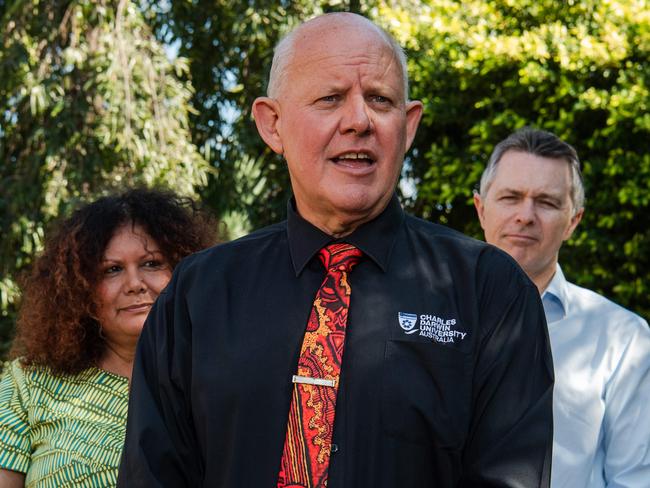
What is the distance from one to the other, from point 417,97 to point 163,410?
7.78 meters

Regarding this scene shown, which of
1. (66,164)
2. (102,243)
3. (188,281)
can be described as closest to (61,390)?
(102,243)

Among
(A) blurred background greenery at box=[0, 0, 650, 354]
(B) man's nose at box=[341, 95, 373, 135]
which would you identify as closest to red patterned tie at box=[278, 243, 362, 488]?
(B) man's nose at box=[341, 95, 373, 135]

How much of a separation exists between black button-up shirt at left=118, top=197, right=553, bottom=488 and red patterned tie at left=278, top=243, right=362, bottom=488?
0.02 meters

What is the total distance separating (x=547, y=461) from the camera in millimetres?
2262

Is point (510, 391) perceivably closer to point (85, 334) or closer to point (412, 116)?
point (412, 116)

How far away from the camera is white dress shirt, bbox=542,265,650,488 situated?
3.36 metres

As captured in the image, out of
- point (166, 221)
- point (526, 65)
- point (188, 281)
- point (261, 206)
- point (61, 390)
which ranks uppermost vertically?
point (526, 65)

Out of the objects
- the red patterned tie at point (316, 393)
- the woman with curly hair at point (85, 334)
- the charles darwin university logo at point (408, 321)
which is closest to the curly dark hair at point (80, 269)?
the woman with curly hair at point (85, 334)

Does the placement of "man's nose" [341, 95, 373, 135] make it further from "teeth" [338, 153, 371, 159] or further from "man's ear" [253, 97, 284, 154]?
"man's ear" [253, 97, 284, 154]

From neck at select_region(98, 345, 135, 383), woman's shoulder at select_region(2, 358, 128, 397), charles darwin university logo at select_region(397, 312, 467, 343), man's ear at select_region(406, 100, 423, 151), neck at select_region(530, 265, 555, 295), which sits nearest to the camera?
charles darwin university logo at select_region(397, 312, 467, 343)

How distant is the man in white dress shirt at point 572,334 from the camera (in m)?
3.37

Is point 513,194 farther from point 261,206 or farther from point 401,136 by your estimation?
point 261,206

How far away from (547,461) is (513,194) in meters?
1.86

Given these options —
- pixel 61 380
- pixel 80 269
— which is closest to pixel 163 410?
pixel 61 380
